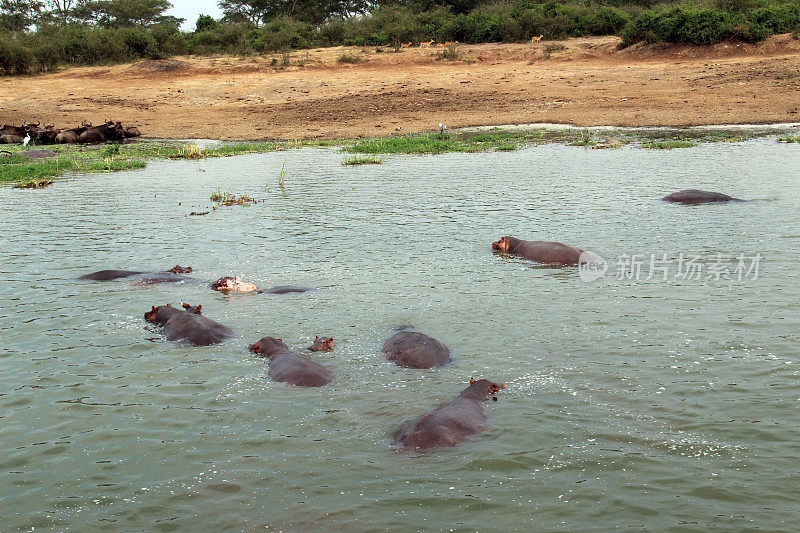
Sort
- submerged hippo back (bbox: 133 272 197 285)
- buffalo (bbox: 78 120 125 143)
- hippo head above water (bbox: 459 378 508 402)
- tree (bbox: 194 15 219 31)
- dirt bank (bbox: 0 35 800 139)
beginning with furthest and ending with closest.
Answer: tree (bbox: 194 15 219 31) < buffalo (bbox: 78 120 125 143) < dirt bank (bbox: 0 35 800 139) < submerged hippo back (bbox: 133 272 197 285) < hippo head above water (bbox: 459 378 508 402)

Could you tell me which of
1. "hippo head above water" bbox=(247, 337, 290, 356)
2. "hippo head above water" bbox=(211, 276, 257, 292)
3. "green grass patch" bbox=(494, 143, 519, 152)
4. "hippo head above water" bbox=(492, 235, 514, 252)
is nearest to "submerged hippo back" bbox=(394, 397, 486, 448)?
"hippo head above water" bbox=(247, 337, 290, 356)

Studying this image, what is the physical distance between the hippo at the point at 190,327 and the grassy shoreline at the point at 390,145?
1274 centimetres

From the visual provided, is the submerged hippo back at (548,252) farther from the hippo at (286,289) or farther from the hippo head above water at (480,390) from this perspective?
the hippo head above water at (480,390)

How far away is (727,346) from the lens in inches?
273

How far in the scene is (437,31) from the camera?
123 ft

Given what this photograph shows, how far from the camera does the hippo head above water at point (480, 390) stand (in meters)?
5.95

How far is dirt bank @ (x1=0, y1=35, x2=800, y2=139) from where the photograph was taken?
82.0 ft

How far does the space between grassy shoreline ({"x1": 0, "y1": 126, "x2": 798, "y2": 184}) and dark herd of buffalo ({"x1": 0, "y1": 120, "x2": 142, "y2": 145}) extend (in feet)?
2.35

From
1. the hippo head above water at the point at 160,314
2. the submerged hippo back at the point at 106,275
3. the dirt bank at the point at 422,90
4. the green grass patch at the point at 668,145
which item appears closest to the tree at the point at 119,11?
the dirt bank at the point at 422,90

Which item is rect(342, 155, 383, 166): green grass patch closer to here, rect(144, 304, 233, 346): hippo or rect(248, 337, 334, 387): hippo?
rect(144, 304, 233, 346): hippo

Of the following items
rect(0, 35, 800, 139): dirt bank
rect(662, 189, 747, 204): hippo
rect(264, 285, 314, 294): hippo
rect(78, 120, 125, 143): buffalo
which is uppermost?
rect(0, 35, 800, 139): dirt bank

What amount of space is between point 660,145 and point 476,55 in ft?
50.1

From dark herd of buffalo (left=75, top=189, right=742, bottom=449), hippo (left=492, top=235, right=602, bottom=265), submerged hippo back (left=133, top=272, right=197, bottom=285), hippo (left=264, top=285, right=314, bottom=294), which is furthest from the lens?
hippo (left=492, top=235, right=602, bottom=265)

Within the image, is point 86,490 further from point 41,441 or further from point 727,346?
point 727,346
